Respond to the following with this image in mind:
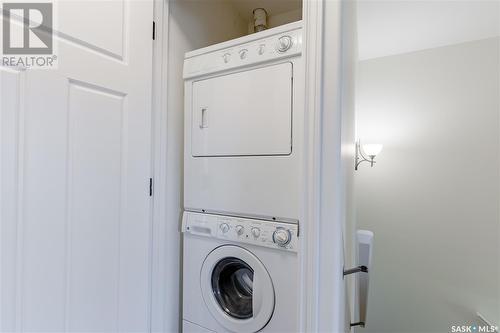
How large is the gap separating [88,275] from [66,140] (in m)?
0.53

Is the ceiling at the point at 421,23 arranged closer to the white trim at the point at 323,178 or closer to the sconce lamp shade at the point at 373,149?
the sconce lamp shade at the point at 373,149

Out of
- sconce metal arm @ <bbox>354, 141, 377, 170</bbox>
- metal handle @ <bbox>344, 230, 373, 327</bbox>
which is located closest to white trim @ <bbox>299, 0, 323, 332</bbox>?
metal handle @ <bbox>344, 230, 373, 327</bbox>

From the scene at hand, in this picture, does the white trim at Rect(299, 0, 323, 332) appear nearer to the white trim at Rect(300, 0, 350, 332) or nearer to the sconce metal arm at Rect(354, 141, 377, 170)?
the white trim at Rect(300, 0, 350, 332)

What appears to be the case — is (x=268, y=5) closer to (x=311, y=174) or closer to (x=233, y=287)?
(x=311, y=174)

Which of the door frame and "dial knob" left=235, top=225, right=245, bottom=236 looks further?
"dial knob" left=235, top=225, right=245, bottom=236

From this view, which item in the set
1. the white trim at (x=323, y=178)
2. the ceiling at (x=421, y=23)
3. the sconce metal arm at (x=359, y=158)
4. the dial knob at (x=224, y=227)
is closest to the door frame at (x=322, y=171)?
the white trim at (x=323, y=178)

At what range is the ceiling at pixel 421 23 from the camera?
6.20 feet

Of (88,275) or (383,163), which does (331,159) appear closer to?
(88,275)

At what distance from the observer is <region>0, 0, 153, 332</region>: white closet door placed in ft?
2.66

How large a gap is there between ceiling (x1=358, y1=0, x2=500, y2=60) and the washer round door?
6.43ft

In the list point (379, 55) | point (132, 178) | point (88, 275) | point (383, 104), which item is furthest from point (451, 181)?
point (88, 275)

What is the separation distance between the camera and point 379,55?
261 centimetres

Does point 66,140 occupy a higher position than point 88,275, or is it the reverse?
point 66,140

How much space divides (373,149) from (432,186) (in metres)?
0.62
